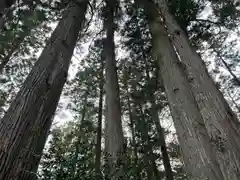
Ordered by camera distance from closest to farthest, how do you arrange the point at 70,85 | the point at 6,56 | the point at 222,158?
the point at 222,158 < the point at 6,56 < the point at 70,85

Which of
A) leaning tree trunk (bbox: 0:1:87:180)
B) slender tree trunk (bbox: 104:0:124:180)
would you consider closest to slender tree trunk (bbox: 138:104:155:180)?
slender tree trunk (bbox: 104:0:124:180)

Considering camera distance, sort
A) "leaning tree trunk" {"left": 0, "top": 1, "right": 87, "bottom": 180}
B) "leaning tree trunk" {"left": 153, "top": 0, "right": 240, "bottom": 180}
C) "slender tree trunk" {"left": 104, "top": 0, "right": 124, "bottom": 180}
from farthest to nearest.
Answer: "slender tree trunk" {"left": 104, "top": 0, "right": 124, "bottom": 180} < "leaning tree trunk" {"left": 153, "top": 0, "right": 240, "bottom": 180} < "leaning tree trunk" {"left": 0, "top": 1, "right": 87, "bottom": 180}

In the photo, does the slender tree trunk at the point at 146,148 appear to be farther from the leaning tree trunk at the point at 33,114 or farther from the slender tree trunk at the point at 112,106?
the leaning tree trunk at the point at 33,114

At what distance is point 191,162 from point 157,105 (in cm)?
615

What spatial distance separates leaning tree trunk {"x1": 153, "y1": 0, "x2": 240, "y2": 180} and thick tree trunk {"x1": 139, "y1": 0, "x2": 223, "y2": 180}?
0.77 ft

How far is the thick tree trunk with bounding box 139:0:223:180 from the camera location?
2941 millimetres

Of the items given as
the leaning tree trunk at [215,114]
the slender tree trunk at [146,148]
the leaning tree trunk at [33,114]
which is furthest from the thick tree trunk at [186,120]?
the slender tree trunk at [146,148]

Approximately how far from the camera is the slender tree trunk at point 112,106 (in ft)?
13.2

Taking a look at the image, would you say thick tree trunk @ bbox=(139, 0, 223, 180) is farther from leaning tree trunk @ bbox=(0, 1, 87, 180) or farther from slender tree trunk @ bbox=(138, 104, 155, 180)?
slender tree trunk @ bbox=(138, 104, 155, 180)

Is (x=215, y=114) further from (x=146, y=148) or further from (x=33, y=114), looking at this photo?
(x=146, y=148)

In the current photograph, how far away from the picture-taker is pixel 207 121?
3.04m

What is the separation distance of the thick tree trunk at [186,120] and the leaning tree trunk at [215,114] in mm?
235

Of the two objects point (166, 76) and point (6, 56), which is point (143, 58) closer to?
point (166, 76)

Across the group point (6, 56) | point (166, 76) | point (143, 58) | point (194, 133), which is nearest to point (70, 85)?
point (6, 56)
